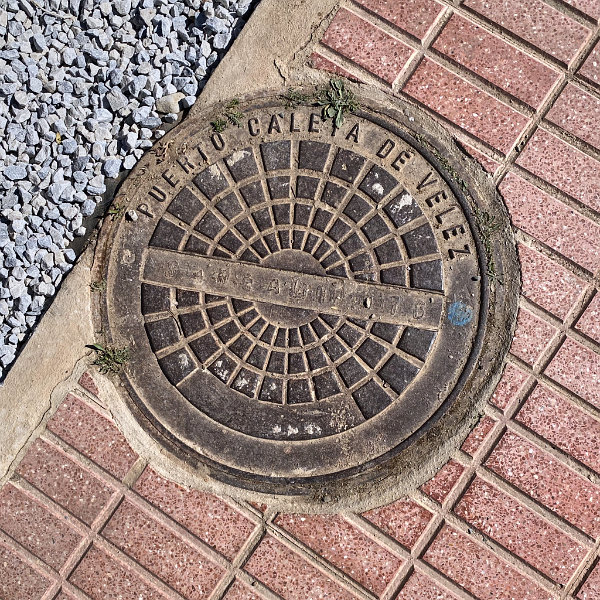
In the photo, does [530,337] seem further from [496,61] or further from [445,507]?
[496,61]

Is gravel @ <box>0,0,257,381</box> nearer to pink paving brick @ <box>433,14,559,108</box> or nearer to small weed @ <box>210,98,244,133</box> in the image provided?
small weed @ <box>210,98,244,133</box>

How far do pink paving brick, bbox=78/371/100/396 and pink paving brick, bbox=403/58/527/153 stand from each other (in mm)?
2053

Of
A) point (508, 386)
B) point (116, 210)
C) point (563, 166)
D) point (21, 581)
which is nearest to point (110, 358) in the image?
point (116, 210)

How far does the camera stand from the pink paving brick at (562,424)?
3023 mm

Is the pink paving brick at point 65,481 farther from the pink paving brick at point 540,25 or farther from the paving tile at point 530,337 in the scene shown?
the pink paving brick at point 540,25

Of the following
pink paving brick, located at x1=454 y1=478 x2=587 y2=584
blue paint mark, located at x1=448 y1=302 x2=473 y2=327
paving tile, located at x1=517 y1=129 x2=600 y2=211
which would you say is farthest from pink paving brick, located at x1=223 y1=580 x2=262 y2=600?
paving tile, located at x1=517 y1=129 x2=600 y2=211

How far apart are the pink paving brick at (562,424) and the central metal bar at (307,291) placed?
1.95ft

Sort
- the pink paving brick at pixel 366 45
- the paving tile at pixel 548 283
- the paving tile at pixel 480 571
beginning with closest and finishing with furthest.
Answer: the paving tile at pixel 480 571
the paving tile at pixel 548 283
the pink paving brick at pixel 366 45

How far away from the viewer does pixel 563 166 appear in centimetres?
313

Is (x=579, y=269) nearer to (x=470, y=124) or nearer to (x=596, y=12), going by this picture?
(x=470, y=124)

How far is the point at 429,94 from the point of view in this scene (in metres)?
3.18

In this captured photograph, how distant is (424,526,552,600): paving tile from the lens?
9.75 feet

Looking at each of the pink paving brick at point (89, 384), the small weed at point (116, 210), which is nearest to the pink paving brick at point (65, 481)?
the pink paving brick at point (89, 384)

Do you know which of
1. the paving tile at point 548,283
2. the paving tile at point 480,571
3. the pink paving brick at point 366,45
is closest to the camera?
the paving tile at point 480,571
